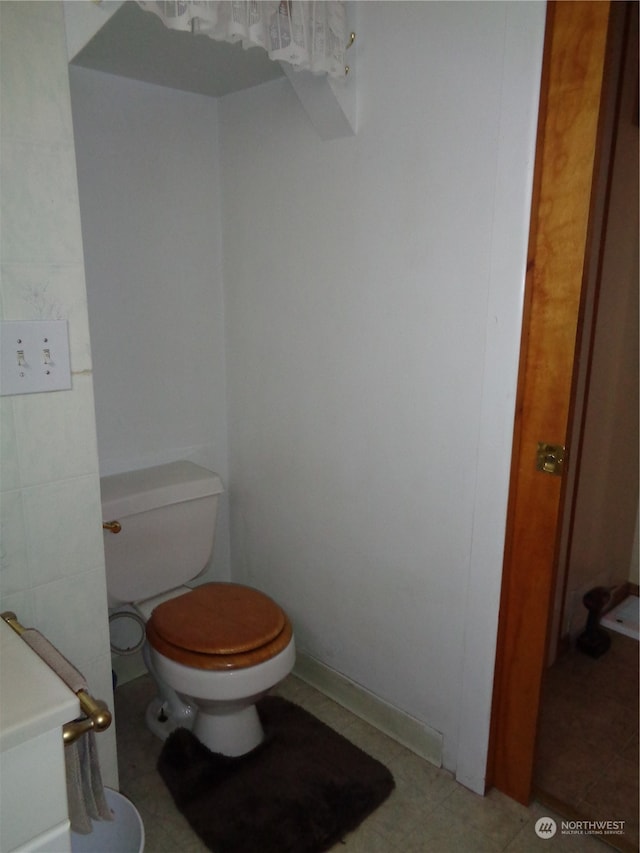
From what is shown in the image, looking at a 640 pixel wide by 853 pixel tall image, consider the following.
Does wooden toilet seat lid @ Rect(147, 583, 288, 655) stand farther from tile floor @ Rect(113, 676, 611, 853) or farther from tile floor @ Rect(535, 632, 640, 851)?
tile floor @ Rect(535, 632, 640, 851)

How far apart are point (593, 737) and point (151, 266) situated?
6.72 feet

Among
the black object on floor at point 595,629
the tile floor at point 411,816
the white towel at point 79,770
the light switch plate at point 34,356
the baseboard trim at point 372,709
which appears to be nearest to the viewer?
the white towel at point 79,770

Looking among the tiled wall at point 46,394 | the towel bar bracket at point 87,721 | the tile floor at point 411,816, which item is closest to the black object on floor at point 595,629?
the tile floor at point 411,816

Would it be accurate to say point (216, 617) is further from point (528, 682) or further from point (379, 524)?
point (528, 682)

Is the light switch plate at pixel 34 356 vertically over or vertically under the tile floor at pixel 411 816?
over

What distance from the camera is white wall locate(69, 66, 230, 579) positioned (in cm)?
186

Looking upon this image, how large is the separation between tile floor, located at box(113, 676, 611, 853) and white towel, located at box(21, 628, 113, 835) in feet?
1.76

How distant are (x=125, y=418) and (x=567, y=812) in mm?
1691

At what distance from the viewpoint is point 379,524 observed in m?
1.80

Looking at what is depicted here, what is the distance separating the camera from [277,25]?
54.5 inches

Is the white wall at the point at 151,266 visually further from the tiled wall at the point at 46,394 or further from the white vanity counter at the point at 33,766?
the white vanity counter at the point at 33,766

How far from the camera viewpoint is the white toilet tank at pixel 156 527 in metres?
1.84

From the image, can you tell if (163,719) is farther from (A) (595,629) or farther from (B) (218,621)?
(A) (595,629)

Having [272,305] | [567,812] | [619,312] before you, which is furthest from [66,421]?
[619,312]
